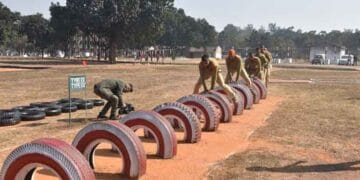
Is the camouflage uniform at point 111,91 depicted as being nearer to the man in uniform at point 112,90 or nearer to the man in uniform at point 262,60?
the man in uniform at point 112,90

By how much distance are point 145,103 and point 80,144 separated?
10506mm

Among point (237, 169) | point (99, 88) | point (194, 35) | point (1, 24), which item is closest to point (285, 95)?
point (99, 88)

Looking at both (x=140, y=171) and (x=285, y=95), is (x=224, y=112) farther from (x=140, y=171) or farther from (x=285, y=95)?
(x=285, y=95)

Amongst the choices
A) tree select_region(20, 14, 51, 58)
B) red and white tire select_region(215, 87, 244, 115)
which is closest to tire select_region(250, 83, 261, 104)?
red and white tire select_region(215, 87, 244, 115)

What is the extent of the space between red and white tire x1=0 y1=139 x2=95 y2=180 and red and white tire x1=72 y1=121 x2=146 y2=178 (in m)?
1.46

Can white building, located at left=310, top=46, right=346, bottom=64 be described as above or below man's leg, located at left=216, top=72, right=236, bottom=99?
above

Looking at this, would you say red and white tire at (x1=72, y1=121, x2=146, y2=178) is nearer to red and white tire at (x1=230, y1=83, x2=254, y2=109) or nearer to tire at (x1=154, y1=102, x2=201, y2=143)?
tire at (x1=154, y1=102, x2=201, y2=143)

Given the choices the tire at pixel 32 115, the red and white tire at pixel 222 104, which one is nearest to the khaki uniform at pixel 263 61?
the red and white tire at pixel 222 104

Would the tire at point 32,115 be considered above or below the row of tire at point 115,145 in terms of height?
below

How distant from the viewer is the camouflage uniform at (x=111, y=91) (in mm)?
13891

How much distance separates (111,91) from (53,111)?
2.43 metres

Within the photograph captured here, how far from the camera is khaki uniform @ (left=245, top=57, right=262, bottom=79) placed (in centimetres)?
2164

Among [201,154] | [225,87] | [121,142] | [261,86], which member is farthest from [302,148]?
[261,86]

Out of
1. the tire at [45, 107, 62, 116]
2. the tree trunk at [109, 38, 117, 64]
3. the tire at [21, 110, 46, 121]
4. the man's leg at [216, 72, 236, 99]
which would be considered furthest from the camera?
the tree trunk at [109, 38, 117, 64]
